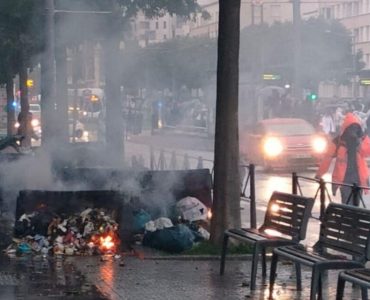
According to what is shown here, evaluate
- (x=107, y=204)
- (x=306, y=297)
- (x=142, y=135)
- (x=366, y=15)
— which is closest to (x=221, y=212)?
(x=107, y=204)

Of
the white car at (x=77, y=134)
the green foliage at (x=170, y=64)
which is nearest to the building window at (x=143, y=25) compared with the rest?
the green foliage at (x=170, y=64)

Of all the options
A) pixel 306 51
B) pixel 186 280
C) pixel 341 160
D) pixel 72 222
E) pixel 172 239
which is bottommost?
pixel 186 280

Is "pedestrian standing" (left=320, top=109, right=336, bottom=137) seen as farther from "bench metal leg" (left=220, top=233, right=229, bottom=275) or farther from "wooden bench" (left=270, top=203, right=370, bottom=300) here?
"wooden bench" (left=270, top=203, right=370, bottom=300)

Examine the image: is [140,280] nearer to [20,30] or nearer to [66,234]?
[66,234]

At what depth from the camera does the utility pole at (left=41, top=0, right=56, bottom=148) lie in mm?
19625

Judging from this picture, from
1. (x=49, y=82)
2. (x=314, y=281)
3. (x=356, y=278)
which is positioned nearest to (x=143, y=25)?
(x=49, y=82)

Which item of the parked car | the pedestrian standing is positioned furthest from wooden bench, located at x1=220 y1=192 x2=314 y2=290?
the pedestrian standing

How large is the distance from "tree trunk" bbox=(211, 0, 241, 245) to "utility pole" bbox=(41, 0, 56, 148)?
9.08 m

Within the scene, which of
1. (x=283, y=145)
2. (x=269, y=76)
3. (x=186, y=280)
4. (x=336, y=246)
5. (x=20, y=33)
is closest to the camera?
(x=336, y=246)

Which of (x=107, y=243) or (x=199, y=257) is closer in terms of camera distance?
(x=199, y=257)

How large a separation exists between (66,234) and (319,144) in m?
15.2

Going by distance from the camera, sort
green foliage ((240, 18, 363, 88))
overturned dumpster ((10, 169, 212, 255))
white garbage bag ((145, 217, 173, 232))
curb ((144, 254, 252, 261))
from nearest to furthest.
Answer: curb ((144, 254, 252, 261)) → overturned dumpster ((10, 169, 212, 255)) → white garbage bag ((145, 217, 173, 232)) → green foliage ((240, 18, 363, 88))

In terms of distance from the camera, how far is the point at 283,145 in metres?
25.0

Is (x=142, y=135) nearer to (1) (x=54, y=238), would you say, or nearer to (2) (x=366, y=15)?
(1) (x=54, y=238)
